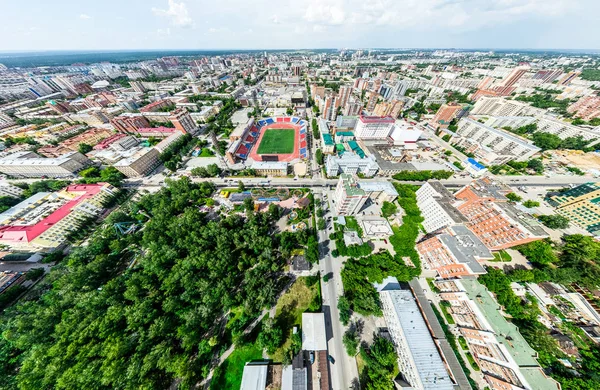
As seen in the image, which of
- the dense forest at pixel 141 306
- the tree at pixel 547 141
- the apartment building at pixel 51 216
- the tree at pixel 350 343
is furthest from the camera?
the tree at pixel 547 141

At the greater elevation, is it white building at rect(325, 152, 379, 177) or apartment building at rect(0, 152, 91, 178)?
white building at rect(325, 152, 379, 177)

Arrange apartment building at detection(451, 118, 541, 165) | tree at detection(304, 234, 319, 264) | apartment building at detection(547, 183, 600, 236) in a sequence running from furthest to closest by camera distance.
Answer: apartment building at detection(451, 118, 541, 165) → apartment building at detection(547, 183, 600, 236) → tree at detection(304, 234, 319, 264)

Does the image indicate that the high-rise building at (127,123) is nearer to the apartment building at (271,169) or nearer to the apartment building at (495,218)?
the apartment building at (271,169)

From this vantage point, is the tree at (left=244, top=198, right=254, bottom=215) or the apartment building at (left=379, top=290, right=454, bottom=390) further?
the tree at (left=244, top=198, right=254, bottom=215)

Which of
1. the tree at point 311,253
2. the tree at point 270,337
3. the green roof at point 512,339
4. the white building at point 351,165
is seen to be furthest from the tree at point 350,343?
the white building at point 351,165

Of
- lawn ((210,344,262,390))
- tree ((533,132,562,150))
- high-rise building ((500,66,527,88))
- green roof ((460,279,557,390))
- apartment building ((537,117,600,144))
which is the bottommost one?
lawn ((210,344,262,390))

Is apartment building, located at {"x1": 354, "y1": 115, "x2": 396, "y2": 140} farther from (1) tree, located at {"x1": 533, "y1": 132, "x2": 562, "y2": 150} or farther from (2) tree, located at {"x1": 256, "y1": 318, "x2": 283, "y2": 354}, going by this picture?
(2) tree, located at {"x1": 256, "y1": 318, "x2": 283, "y2": 354}

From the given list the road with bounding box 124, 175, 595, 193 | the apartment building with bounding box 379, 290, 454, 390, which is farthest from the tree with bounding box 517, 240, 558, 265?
the apartment building with bounding box 379, 290, 454, 390

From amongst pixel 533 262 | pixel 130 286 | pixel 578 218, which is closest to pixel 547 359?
pixel 533 262
